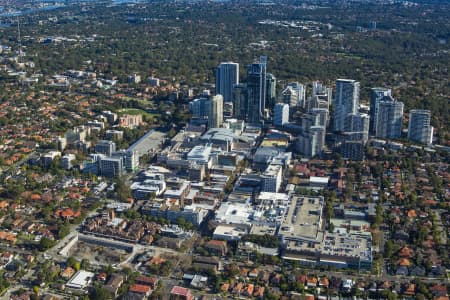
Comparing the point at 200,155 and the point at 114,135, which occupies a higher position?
the point at 200,155

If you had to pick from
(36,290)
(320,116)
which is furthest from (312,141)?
(36,290)

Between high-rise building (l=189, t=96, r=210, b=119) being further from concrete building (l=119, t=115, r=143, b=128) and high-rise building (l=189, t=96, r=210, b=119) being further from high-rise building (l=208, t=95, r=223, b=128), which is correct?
concrete building (l=119, t=115, r=143, b=128)

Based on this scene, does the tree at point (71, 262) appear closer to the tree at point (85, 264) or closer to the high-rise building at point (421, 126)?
the tree at point (85, 264)

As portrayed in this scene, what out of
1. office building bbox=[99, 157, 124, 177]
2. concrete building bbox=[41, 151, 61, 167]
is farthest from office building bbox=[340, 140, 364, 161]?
concrete building bbox=[41, 151, 61, 167]

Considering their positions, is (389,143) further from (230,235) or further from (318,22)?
(318,22)

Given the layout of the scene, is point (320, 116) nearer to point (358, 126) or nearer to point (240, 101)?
point (358, 126)

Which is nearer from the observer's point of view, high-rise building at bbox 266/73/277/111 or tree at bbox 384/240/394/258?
tree at bbox 384/240/394/258

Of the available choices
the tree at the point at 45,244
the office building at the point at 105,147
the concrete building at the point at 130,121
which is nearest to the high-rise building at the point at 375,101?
the concrete building at the point at 130,121
